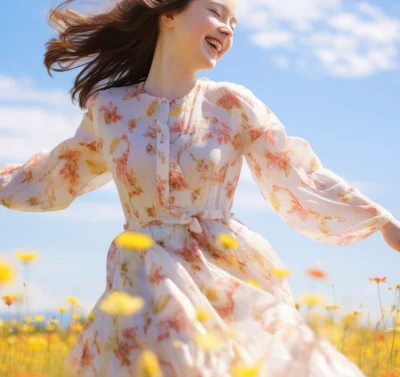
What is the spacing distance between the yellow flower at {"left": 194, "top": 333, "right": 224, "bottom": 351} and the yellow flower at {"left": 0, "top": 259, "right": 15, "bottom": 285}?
0.69 m

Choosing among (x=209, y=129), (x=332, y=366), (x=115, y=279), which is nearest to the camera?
(x=332, y=366)

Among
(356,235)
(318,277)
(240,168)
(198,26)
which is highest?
(198,26)

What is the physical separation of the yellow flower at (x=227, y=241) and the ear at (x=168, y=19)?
97cm

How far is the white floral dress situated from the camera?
2393mm

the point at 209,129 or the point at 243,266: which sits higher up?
the point at 209,129

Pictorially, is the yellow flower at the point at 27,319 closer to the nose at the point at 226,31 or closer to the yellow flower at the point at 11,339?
the yellow flower at the point at 11,339

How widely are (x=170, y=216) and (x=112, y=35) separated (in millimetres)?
1134

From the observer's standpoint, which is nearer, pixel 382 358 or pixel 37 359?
pixel 37 359

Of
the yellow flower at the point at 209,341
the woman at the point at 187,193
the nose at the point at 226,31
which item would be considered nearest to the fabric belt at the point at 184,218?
the woman at the point at 187,193

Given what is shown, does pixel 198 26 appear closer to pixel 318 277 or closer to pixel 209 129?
pixel 209 129

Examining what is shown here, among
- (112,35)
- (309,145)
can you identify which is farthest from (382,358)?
(112,35)

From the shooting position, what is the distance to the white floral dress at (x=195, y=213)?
7.85 ft

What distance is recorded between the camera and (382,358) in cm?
346

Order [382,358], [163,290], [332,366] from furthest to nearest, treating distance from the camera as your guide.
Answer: [382,358] < [163,290] < [332,366]
